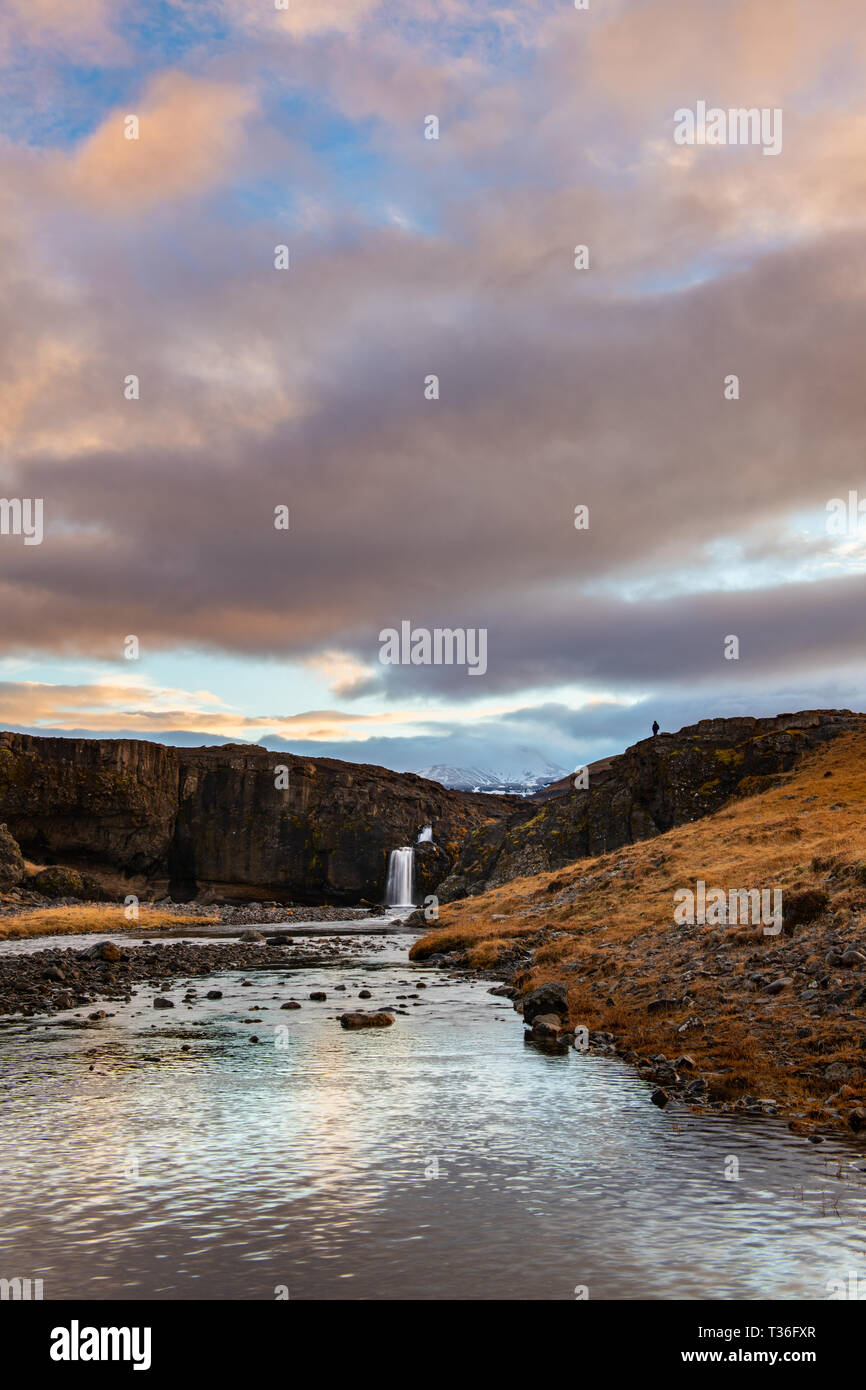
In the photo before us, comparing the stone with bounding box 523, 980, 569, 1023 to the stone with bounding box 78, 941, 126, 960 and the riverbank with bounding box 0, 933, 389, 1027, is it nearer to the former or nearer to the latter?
the riverbank with bounding box 0, 933, 389, 1027

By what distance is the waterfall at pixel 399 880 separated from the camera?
162 m

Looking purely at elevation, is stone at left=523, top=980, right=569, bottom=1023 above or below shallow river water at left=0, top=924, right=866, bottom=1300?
below

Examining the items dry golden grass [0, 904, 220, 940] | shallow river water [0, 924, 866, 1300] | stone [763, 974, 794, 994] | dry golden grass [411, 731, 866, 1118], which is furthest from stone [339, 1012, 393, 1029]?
dry golden grass [0, 904, 220, 940]

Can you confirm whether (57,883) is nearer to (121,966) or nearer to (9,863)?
(9,863)

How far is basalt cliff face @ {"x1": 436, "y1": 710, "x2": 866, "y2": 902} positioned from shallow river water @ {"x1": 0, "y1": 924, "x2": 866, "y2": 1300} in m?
74.2

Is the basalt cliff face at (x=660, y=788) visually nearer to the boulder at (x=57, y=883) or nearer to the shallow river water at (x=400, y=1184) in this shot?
the boulder at (x=57, y=883)

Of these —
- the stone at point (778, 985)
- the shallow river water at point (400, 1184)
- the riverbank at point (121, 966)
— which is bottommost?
the riverbank at point (121, 966)

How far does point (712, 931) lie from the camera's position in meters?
35.3

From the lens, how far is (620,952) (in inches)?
1517

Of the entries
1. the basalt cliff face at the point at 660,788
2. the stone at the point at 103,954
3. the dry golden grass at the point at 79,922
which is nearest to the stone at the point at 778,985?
the stone at the point at 103,954

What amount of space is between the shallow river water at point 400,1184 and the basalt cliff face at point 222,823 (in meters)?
134

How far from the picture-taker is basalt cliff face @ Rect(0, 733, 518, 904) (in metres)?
150

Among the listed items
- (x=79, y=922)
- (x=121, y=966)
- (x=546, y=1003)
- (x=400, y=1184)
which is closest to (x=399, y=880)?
(x=79, y=922)
